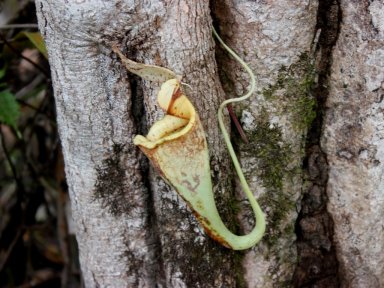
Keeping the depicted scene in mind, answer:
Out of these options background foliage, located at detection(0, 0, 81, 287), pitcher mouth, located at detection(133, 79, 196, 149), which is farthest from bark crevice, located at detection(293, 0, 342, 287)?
background foliage, located at detection(0, 0, 81, 287)

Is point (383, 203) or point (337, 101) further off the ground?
Answer: point (337, 101)

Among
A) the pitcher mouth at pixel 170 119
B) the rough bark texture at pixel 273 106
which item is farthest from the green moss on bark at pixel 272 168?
the pitcher mouth at pixel 170 119

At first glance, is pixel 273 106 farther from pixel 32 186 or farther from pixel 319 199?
pixel 32 186

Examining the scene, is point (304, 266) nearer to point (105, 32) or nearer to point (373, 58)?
point (373, 58)

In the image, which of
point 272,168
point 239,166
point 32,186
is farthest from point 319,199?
point 32,186

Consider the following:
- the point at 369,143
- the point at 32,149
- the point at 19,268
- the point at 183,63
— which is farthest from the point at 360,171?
the point at 19,268

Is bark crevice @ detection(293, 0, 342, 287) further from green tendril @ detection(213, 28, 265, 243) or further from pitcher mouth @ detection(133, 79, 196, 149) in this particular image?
pitcher mouth @ detection(133, 79, 196, 149)

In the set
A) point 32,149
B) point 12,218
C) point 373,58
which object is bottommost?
point 12,218

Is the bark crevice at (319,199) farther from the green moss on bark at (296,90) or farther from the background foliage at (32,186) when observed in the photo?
the background foliage at (32,186)
